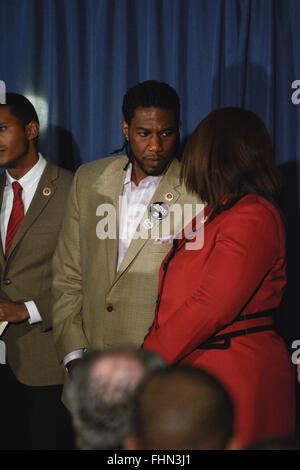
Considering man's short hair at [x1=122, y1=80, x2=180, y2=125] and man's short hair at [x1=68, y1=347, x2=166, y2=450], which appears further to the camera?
man's short hair at [x1=122, y1=80, x2=180, y2=125]

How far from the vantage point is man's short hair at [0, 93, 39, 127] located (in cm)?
221

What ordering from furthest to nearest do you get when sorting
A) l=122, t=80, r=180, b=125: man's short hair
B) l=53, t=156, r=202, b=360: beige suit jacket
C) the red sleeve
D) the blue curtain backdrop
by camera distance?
the blue curtain backdrop, l=122, t=80, r=180, b=125: man's short hair, l=53, t=156, r=202, b=360: beige suit jacket, the red sleeve

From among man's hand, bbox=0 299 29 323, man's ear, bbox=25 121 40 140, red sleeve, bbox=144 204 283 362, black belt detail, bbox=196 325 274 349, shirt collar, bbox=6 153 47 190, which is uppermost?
man's ear, bbox=25 121 40 140

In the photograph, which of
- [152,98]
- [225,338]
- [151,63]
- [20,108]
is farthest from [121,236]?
[151,63]

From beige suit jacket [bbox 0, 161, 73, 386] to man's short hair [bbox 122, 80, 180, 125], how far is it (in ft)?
1.47

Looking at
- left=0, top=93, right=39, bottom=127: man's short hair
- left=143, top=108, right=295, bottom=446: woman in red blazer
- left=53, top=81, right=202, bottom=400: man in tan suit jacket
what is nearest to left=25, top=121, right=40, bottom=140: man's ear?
left=0, top=93, right=39, bottom=127: man's short hair

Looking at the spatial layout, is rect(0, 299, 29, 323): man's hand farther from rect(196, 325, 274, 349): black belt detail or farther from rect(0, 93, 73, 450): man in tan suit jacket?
rect(196, 325, 274, 349): black belt detail

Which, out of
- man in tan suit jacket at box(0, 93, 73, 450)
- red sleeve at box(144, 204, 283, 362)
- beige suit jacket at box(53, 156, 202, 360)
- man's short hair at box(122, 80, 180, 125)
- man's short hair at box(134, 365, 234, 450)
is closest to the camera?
man's short hair at box(134, 365, 234, 450)

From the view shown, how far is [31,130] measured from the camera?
2232 millimetres

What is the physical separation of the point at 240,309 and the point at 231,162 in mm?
397

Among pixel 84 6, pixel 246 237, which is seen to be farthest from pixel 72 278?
pixel 84 6

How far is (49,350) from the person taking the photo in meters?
2.09

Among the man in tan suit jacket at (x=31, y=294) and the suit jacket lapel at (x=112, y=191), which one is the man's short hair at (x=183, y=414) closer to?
the suit jacket lapel at (x=112, y=191)
